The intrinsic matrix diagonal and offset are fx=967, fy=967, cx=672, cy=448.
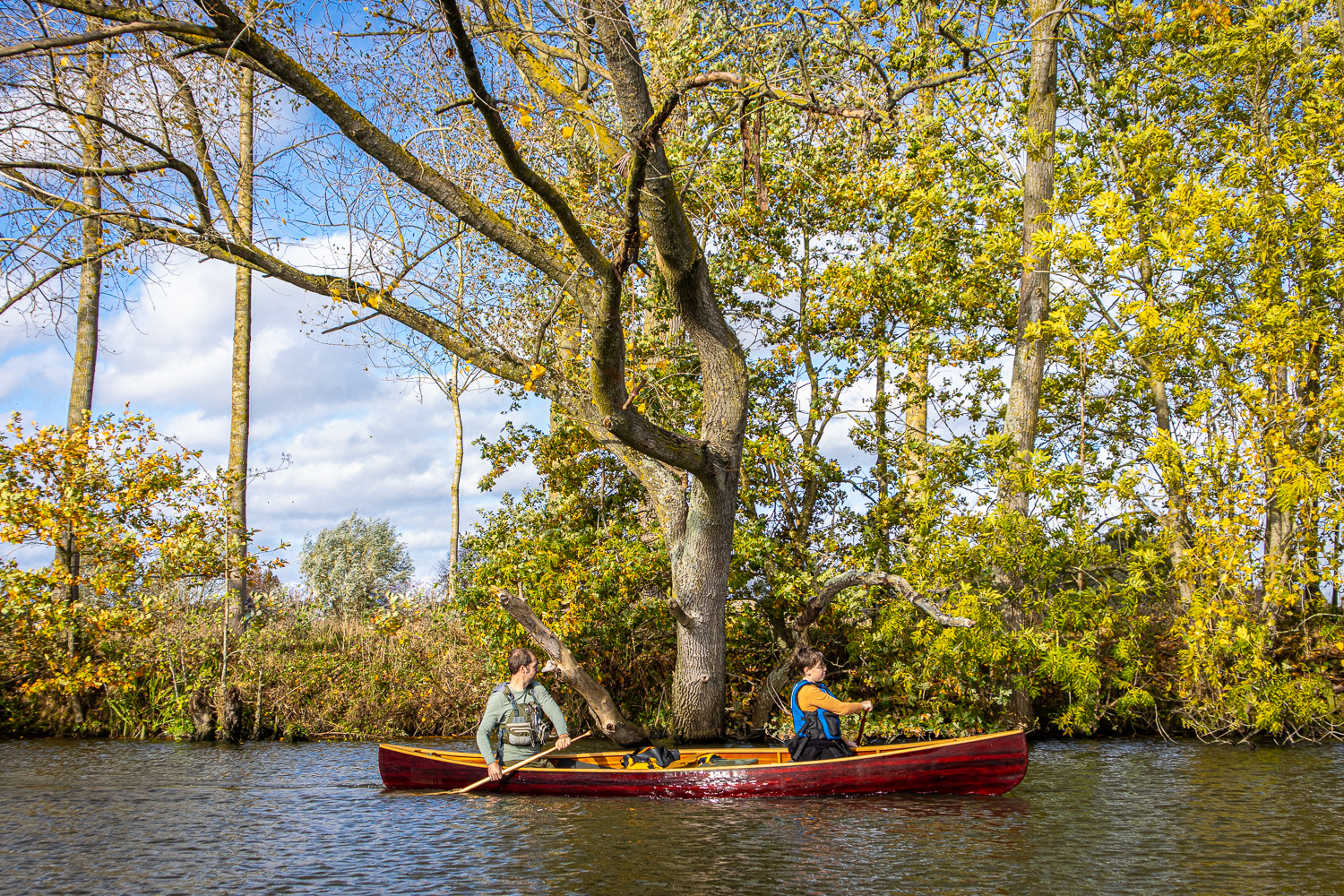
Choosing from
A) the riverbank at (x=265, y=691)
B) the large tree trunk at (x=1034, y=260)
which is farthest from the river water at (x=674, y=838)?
the large tree trunk at (x=1034, y=260)

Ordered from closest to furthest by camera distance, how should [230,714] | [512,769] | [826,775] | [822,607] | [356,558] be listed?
[826,775]
[512,769]
[822,607]
[230,714]
[356,558]

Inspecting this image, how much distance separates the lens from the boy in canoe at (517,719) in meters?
9.41

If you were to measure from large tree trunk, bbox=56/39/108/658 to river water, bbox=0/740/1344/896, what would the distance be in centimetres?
439

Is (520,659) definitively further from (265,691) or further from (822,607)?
(265,691)

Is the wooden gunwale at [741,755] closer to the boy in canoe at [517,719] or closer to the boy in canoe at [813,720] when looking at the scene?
the boy in canoe at [813,720]

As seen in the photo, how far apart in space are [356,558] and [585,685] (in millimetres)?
25556

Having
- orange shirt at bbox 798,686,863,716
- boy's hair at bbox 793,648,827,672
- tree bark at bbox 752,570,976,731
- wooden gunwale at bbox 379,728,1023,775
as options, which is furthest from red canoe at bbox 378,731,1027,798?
tree bark at bbox 752,570,976,731

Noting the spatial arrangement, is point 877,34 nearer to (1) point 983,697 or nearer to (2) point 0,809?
(1) point 983,697

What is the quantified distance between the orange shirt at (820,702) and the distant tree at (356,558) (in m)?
25.2

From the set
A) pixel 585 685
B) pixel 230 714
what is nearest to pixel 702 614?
pixel 585 685

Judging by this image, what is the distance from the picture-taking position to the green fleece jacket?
9.35 metres

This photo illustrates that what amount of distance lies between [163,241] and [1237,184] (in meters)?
15.0

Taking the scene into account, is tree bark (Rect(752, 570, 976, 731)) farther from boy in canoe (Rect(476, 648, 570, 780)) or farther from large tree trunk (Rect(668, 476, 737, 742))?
boy in canoe (Rect(476, 648, 570, 780))

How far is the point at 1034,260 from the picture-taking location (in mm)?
14422
